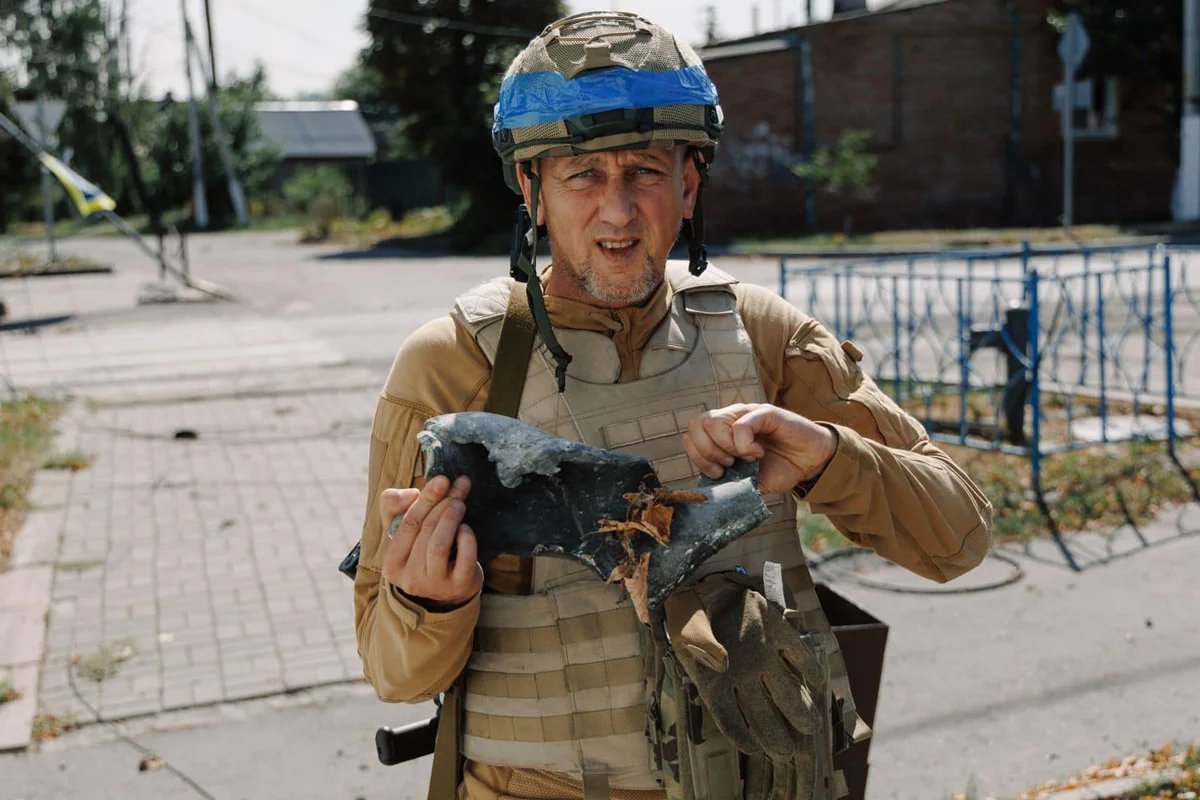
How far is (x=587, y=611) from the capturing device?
2121 millimetres

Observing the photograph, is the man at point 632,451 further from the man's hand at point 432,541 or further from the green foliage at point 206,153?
the green foliage at point 206,153

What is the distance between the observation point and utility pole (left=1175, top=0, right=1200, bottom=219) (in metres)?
26.0

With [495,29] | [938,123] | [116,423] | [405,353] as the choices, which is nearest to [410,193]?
[495,29]

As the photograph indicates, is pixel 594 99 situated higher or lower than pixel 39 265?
higher

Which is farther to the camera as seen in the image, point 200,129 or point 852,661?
point 200,129

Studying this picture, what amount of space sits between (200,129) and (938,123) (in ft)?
95.7

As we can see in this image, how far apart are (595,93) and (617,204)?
0.61ft

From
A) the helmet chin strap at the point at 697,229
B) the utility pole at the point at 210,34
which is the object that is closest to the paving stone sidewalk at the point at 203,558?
the helmet chin strap at the point at 697,229

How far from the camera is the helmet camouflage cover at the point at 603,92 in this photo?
6.81ft

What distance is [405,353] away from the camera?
86.3 inches

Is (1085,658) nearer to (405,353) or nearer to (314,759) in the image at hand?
(314,759)

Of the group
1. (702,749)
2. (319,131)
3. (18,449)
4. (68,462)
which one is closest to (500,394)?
(702,749)

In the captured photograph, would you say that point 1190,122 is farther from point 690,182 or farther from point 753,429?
point 753,429

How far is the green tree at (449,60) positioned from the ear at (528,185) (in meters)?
29.5
